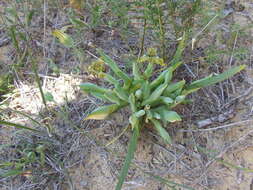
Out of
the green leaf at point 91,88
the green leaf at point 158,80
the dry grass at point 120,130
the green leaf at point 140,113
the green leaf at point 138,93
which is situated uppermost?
the green leaf at point 158,80

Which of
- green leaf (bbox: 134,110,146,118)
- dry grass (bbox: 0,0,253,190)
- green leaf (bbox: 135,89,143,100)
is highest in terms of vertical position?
green leaf (bbox: 135,89,143,100)

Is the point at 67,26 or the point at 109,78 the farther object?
the point at 67,26

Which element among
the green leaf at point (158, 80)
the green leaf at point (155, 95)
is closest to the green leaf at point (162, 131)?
the green leaf at point (155, 95)

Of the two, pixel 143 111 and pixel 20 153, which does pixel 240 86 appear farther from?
pixel 20 153

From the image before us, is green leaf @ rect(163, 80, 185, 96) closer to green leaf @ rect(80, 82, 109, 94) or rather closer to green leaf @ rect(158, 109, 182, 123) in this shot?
green leaf @ rect(158, 109, 182, 123)

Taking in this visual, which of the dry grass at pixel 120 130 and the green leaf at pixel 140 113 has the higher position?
the green leaf at pixel 140 113

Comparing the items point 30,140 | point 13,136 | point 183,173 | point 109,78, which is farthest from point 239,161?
point 13,136

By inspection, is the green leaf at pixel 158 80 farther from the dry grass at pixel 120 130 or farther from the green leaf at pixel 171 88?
the dry grass at pixel 120 130

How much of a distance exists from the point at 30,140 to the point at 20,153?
9cm

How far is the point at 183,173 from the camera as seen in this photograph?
156cm

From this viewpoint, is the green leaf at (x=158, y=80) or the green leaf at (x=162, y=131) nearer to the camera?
the green leaf at (x=162, y=131)

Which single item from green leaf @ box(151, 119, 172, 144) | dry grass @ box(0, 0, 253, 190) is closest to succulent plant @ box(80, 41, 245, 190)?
green leaf @ box(151, 119, 172, 144)

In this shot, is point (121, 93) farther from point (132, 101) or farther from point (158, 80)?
point (158, 80)

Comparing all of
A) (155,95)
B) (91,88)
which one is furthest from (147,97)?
(91,88)
